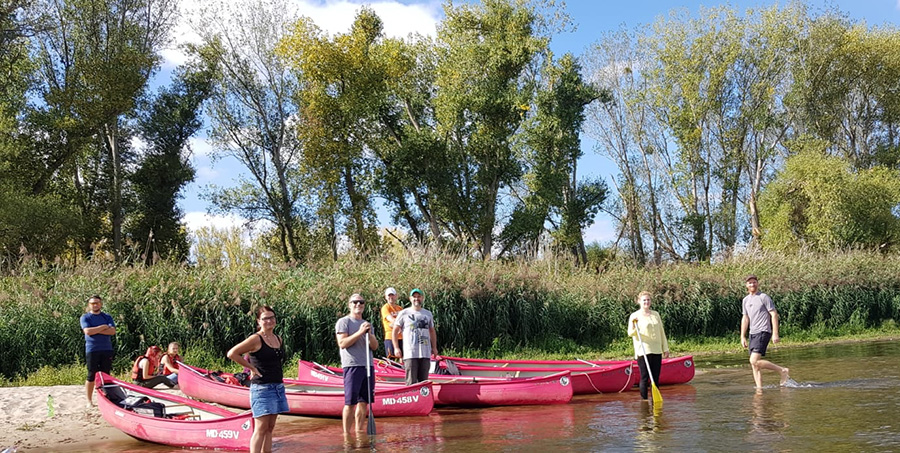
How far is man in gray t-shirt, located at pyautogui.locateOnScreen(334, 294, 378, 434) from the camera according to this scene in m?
8.84

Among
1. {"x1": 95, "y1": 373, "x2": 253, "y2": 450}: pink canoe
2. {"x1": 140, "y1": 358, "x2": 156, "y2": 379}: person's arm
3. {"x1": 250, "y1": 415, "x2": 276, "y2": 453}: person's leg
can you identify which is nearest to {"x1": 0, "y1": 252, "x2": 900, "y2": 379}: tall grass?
{"x1": 140, "y1": 358, "x2": 156, "y2": 379}: person's arm

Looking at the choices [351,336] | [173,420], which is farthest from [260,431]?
[173,420]

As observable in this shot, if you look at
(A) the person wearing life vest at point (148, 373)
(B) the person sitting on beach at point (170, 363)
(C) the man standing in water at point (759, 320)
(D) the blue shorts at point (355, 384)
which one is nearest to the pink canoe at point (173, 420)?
(D) the blue shorts at point (355, 384)

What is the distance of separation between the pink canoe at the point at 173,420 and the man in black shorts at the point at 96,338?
3.24ft

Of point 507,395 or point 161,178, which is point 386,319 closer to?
point 507,395

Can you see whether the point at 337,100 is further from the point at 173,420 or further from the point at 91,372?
the point at 173,420

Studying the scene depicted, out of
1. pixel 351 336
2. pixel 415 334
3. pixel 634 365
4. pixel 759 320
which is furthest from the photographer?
pixel 634 365

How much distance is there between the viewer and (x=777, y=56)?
4112 centimetres

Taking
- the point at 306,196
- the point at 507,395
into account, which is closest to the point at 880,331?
the point at 507,395

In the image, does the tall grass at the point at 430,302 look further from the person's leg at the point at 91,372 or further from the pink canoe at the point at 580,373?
the pink canoe at the point at 580,373

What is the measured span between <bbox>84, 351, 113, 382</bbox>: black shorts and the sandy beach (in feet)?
2.07

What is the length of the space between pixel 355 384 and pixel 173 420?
245 centimetres

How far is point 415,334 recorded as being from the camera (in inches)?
421

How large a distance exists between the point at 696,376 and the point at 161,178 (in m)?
30.1
